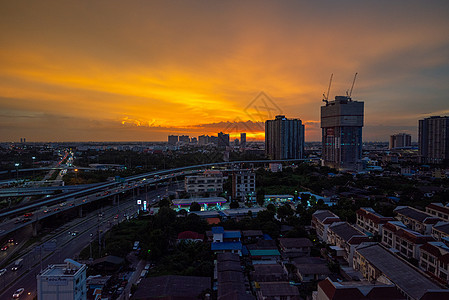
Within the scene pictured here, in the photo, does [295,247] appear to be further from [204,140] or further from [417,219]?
[204,140]

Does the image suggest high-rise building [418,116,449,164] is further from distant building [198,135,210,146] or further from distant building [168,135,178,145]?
distant building [168,135,178,145]

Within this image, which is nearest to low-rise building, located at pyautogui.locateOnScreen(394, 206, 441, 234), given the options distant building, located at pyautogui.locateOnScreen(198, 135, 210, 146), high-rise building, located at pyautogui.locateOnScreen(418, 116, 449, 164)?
high-rise building, located at pyautogui.locateOnScreen(418, 116, 449, 164)

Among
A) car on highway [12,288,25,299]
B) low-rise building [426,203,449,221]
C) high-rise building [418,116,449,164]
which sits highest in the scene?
high-rise building [418,116,449,164]

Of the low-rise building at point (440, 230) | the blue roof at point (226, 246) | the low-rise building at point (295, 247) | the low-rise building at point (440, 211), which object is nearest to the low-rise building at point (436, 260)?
the low-rise building at point (440, 230)

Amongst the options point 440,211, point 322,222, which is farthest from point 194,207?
point 440,211

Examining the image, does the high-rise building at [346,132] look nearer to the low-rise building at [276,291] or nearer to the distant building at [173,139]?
the low-rise building at [276,291]

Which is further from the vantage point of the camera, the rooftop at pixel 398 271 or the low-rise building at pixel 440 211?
the low-rise building at pixel 440 211
